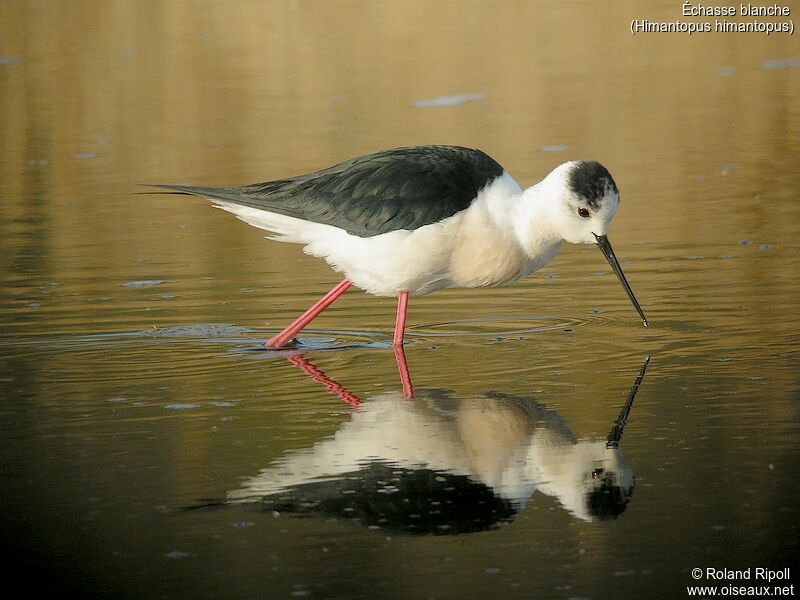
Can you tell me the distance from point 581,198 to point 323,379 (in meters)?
1.63

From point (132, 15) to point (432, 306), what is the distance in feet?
46.4

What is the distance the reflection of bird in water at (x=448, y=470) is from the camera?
5.51m

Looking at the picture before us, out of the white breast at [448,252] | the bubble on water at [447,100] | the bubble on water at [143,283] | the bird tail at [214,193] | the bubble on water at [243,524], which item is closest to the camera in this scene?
the bubble on water at [243,524]

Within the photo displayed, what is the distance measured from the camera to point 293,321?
891cm

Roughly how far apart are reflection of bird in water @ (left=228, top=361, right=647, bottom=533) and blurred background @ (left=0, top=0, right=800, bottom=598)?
0.31ft

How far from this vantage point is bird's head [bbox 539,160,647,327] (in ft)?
26.0

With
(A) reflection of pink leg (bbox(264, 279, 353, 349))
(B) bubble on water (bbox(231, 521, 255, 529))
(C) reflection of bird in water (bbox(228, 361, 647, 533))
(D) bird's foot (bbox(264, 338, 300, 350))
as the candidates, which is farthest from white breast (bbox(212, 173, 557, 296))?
(B) bubble on water (bbox(231, 521, 255, 529))

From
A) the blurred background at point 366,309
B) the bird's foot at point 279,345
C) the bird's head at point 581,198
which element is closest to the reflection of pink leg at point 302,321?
the bird's foot at point 279,345

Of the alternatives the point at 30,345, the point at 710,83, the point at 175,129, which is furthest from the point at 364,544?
the point at 710,83

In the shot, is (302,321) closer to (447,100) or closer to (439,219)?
(439,219)

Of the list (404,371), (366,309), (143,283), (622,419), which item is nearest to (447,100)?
(143,283)

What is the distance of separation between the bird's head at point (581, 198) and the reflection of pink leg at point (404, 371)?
104cm

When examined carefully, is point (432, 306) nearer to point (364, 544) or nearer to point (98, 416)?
point (98, 416)

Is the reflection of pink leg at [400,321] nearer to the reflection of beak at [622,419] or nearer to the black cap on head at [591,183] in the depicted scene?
the black cap on head at [591,183]
